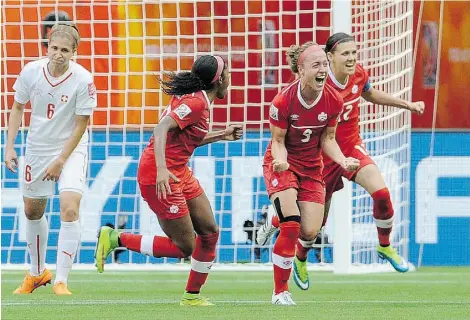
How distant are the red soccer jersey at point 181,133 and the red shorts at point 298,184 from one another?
50 cm

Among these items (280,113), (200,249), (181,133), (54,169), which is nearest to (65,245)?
(54,169)

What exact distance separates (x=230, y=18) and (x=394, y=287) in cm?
349

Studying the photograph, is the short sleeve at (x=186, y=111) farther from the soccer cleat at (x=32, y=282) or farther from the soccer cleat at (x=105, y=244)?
the soccer cleat at (x=32, y=282)

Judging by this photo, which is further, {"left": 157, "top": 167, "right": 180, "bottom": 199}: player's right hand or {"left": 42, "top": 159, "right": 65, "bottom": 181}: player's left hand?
{"left": 42, "top": 159, "right": 65, "bottom": 181}: player's left hand

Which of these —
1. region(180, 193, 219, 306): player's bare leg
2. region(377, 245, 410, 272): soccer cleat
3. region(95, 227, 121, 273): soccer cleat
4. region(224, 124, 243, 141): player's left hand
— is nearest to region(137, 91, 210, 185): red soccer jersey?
region(224, 124, 243, 141): player's left hand

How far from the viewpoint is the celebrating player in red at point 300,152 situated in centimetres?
812

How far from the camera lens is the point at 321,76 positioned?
321 inches

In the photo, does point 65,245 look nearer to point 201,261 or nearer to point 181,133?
point 201,261

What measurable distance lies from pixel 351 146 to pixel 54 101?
219 cm

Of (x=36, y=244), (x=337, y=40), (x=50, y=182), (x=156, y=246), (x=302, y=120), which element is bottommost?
(x=36, y=244)

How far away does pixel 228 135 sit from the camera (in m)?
8.31

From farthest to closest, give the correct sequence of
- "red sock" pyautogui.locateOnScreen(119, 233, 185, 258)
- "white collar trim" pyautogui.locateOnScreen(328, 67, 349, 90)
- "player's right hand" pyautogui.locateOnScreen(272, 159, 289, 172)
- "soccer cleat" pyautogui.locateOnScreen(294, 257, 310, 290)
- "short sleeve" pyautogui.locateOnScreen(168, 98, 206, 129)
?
1. "soccer cleat" pyautogui.locateOnScreen(294, 257, 310, 290)
2. "white collar trim" pyautogui.locateOnScreen(328, 67, 349, 90)
3. "red sock" pyautogui.locateOnScreen(119, 233, 185, 258)
4. "short sleeve" pyautogui.locateOnScreen(168, 98, 206, 129)
5. "player's right hand" pyautogui.locateOnScreen(272, 159, 289, 172)

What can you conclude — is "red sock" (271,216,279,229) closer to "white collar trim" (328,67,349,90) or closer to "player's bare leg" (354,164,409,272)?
"player's bare leg" (354,164,409,272)

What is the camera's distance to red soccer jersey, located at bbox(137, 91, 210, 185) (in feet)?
26.5
